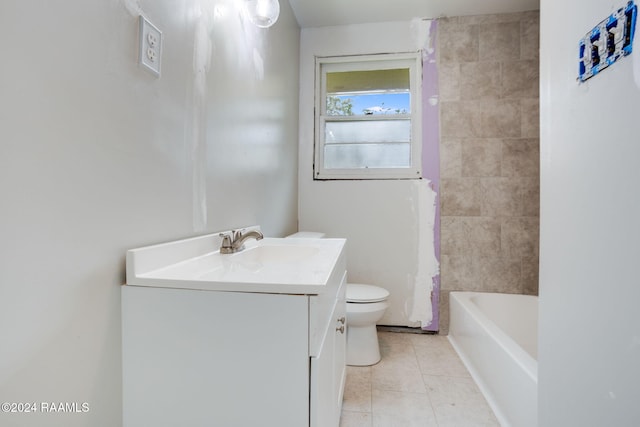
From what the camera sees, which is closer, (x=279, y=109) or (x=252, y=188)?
(x=252, y=188)

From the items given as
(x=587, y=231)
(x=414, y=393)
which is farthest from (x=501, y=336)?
(x=587, y=231)

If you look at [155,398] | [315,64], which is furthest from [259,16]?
[155,398]

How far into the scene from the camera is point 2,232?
512mm

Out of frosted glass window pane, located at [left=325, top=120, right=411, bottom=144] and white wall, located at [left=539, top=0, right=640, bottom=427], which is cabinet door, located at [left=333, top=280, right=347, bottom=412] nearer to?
white wall, located at [left=539, top=0, right=640, bottom=427]

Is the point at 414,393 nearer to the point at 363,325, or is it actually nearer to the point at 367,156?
the point at 363,325

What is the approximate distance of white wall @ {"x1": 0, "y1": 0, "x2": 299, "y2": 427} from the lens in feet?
1.74

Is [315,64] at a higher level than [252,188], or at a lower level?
higher

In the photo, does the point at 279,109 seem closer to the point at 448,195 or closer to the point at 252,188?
the point at 252,188

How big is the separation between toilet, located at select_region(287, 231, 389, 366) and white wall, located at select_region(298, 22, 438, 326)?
0.52 m

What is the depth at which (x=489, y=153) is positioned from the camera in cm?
232

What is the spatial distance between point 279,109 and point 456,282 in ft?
6.01

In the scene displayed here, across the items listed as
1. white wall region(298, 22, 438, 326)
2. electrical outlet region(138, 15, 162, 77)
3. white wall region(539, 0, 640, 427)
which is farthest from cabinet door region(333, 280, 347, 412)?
white wall region(298, 22, 438, 326)

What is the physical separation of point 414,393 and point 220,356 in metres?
1.32

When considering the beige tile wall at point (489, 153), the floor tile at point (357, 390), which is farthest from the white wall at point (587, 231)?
the beige tile wall at point (489, 153)
